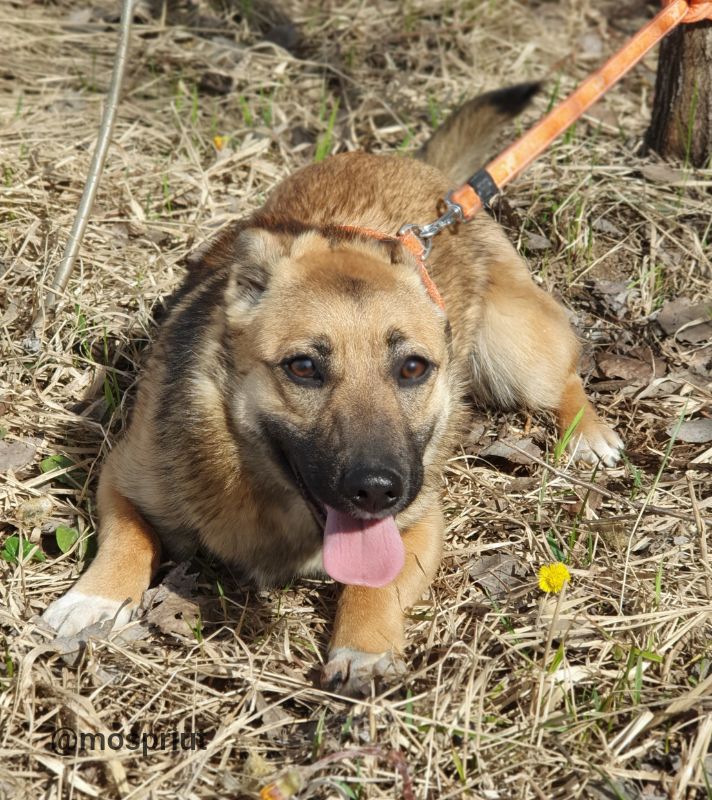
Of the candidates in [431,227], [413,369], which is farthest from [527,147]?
[413,369]

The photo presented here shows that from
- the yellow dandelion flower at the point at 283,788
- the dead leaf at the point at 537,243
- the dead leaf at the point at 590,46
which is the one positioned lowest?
the yellow dandelion flower at the point at 283,788

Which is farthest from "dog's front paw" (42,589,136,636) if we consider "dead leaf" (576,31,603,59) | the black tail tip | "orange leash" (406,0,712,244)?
"dead leaf" (576,31,603,59)

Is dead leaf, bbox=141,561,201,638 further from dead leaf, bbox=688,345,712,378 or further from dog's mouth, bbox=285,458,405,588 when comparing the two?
dead leaf, bbox=688,345,712,378

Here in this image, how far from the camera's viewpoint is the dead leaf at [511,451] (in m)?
4.30

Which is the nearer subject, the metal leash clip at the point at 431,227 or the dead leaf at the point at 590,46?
the metal leash clip at the point at 431,227

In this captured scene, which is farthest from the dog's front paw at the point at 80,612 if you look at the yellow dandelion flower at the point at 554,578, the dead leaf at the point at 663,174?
the dead leaf at the point at 663,174

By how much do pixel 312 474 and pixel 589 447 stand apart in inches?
73.6

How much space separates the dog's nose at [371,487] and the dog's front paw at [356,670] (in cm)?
56

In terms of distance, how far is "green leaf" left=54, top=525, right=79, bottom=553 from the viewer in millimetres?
3572

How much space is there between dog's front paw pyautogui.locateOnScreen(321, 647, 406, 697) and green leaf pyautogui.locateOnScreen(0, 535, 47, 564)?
124cm

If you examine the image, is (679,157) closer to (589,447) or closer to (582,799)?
(589,447)

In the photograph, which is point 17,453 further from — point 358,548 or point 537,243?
point 537,243

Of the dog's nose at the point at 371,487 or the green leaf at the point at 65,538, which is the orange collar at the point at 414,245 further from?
the green leaf at the point at 65,538

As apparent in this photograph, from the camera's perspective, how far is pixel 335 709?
2.89 metres
